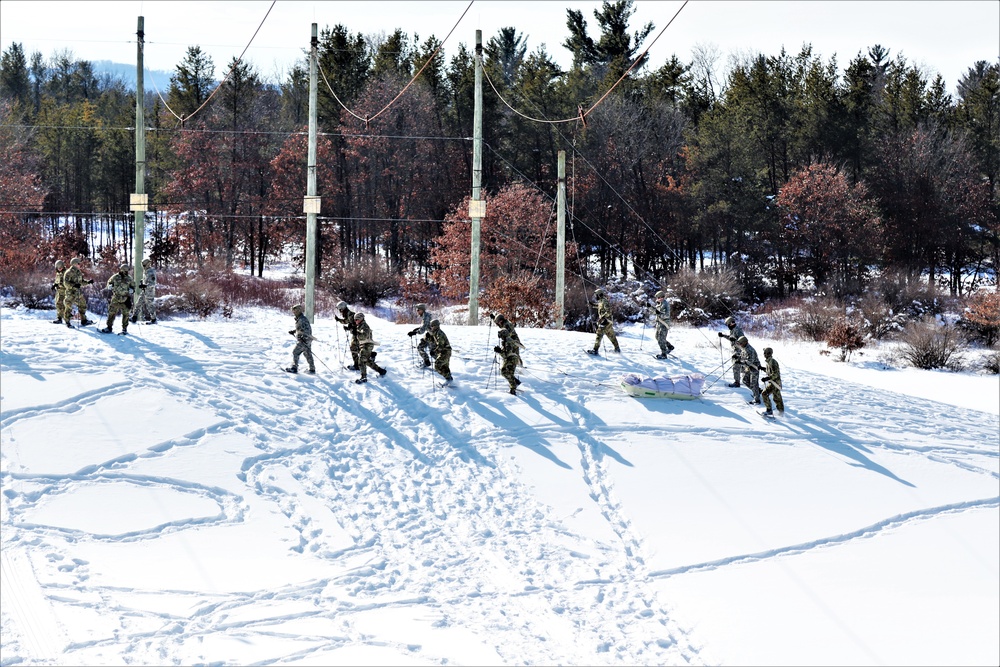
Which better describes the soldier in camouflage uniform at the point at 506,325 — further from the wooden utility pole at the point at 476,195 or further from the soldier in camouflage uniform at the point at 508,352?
the wooden utility pole at the point at 476,195

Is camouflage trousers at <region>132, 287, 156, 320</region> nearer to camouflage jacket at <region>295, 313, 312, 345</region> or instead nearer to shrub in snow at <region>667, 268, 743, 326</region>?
camouflage jacket at <region>295, 313, 312, 345</region>

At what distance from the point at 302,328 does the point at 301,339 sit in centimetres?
24

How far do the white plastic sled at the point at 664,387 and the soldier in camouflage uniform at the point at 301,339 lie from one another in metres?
6.02

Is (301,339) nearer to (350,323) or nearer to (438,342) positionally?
(350,323)

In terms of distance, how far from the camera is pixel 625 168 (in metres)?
49.4

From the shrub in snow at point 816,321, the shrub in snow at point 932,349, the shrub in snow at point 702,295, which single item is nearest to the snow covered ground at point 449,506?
the shrub in snow at point 932,349

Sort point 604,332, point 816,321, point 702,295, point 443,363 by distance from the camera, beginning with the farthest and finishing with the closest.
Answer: point 702,295
point 816,321
point 604,332
point 443,363

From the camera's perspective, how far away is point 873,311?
107 feet

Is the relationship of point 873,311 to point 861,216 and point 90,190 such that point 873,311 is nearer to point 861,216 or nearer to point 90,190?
point 861,216

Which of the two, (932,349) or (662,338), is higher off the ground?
(662,338)

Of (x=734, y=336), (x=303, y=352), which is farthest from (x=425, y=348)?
(x=734, y=336)

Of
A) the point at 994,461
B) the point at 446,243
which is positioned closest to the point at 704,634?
the point at 994,461

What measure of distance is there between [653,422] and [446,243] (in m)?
19.7

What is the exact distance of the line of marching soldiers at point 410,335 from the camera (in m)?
18.9
